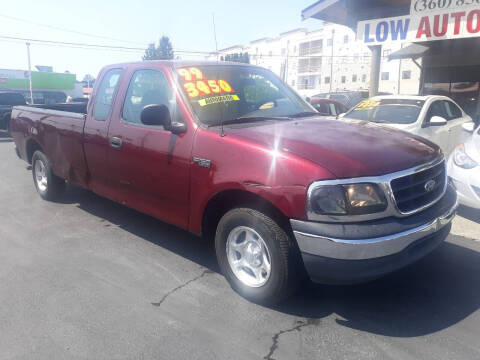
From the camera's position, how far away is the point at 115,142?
429 centimetres

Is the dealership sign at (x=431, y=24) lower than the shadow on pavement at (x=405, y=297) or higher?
higher

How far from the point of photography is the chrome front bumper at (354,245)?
8.72 ft

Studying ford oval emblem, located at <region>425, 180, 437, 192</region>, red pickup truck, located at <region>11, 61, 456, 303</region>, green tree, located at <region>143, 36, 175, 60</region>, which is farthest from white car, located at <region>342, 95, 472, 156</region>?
green tree, located at <region>143, 36, 175, 60</region>

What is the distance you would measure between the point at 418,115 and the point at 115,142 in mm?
5719

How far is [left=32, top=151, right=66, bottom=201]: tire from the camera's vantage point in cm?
590

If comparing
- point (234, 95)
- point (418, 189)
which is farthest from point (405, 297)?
point (234, 95)

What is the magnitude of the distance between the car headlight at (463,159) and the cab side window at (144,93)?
12.5 feet

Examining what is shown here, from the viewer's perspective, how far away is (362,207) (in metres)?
2.71

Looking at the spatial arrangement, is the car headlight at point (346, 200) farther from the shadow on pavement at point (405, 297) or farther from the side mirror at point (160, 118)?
Answer: the side mirror at point (160, 118)

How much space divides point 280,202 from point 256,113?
1.33 meters

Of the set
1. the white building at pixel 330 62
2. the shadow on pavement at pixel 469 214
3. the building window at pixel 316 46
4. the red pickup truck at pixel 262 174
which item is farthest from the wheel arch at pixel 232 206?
the building window at pixel 316 46

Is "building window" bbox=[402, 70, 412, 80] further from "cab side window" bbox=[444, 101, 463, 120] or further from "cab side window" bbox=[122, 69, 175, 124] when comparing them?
"cab side window" bbox=[122, 69, 175, 124]

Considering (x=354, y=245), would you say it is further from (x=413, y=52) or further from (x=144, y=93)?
(x=413, y=52)

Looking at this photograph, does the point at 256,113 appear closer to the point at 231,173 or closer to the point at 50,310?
the point at 231,173
